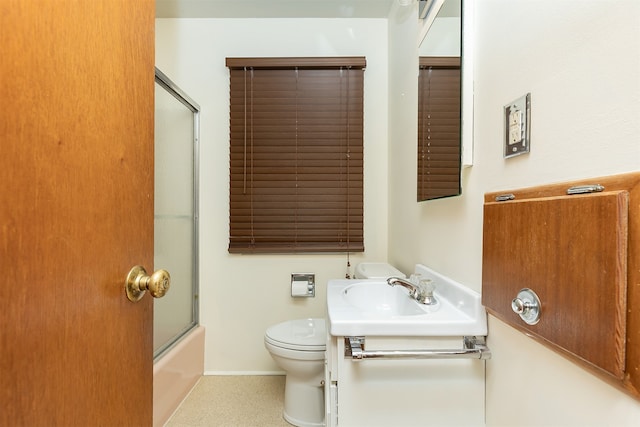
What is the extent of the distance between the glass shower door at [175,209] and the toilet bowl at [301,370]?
2.10 ft

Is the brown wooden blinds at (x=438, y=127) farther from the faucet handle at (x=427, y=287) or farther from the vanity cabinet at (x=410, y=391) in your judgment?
the vanity cabinet at (x=410, y=391)

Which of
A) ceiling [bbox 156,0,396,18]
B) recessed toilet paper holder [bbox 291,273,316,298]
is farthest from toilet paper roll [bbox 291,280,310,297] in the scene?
ceiling [bbox 156,0,396,18]

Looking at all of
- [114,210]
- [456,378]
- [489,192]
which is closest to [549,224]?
[489,192]

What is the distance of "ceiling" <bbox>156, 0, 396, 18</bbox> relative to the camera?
79.8 inches

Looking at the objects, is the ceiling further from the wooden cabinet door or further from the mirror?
the wooden cabinet door

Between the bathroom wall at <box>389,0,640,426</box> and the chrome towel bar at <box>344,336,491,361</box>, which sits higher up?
the bathroom wall at <box>389,0,640,426</box>

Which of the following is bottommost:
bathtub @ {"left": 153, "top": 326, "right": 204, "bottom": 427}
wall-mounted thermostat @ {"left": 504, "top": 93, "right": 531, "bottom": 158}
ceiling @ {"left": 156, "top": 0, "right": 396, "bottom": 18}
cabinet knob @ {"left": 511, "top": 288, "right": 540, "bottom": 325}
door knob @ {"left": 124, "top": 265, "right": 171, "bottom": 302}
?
bathtub @ {"left": 153, "top": 326, "right": 204, "bottom": 427}

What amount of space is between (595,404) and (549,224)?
13.6 inches

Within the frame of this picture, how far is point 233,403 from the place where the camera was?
185cm

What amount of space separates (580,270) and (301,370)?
1.36 meters

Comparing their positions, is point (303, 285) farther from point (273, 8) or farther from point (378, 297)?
point (273, 8)

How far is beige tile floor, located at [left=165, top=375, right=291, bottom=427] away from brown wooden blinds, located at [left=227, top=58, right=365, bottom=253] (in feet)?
2.83

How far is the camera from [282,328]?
179cm

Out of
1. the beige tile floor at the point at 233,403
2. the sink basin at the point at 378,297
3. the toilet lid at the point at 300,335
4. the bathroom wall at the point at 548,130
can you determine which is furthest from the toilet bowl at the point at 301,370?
the bathroom wall at the point at 548,130
